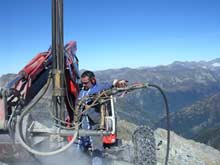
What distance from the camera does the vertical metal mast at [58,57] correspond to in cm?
795

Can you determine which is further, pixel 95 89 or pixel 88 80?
pixel 88 80

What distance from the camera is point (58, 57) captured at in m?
8.03

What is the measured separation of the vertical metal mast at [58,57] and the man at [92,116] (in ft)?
1.71

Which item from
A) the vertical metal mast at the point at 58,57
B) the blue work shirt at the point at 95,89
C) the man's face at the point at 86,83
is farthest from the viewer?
the man's face at the point at 86,83

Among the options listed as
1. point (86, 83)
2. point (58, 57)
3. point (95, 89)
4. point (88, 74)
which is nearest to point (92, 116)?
point (95, 89)

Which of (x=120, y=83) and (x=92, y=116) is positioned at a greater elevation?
(x=120, y=83)

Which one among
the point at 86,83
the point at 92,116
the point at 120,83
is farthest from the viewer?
the point at 86,83

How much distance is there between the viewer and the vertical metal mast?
7953 millimetres

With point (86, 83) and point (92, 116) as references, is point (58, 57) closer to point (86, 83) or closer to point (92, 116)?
point (86, 83)

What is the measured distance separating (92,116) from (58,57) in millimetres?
1400

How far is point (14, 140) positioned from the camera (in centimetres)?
722

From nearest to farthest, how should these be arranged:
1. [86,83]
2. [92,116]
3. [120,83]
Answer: [120,83]
[92,116]
[86,83]

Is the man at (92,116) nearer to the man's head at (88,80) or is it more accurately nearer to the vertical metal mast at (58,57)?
the man's head at (88,80)

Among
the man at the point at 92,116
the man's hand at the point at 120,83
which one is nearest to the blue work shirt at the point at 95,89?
the man at the point at 92,116
